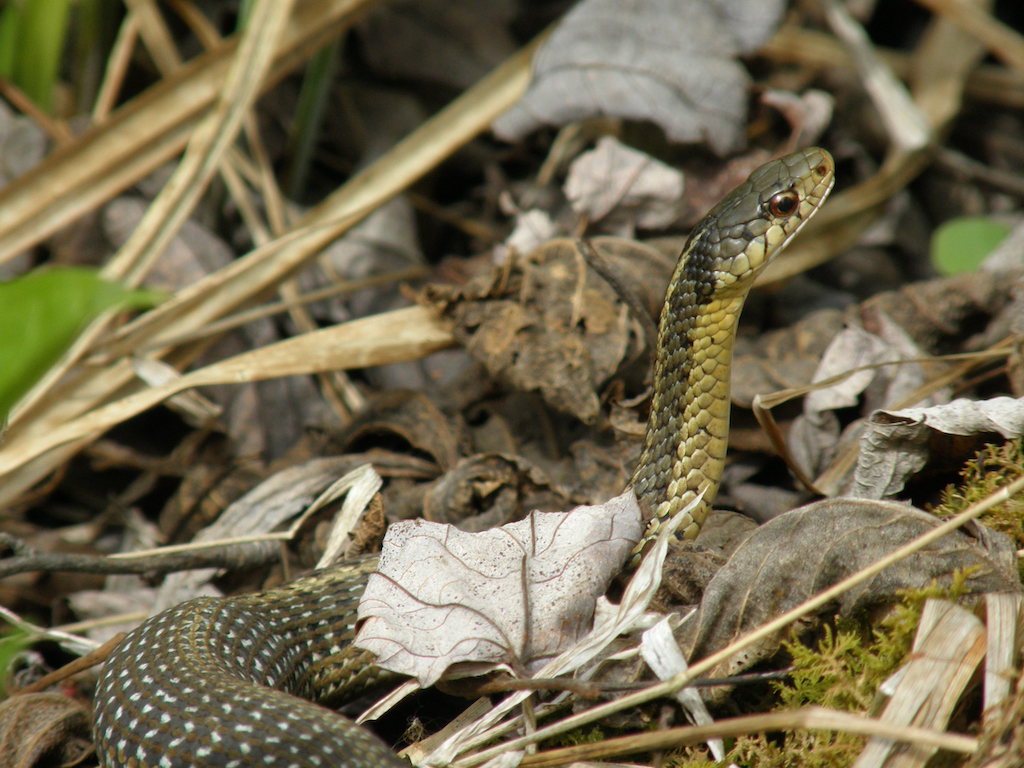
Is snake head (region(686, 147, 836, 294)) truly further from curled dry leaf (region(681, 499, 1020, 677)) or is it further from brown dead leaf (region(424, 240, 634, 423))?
curled dry leaf (region(681, 499, 1020, 677))

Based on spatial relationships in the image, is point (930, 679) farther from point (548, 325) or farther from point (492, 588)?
point (548, 325)

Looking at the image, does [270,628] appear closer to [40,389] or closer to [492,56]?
[40,389]

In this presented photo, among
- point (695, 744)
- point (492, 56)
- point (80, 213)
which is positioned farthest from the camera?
point (492, 56)

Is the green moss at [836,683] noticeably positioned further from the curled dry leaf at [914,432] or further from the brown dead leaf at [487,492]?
the brown dead leaf at [487,492]

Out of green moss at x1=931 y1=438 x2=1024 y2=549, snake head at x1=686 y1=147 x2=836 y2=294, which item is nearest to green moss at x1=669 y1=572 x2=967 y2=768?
green moss at x1=931 y1=438 x2=1024 y2=549

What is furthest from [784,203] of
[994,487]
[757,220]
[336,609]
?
[336,609]

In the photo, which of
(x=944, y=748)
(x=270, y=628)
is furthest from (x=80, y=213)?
(x=944, y=748)

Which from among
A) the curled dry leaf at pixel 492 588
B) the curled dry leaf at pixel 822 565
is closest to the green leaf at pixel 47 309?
the curled dry leaf at pixel 492 588
